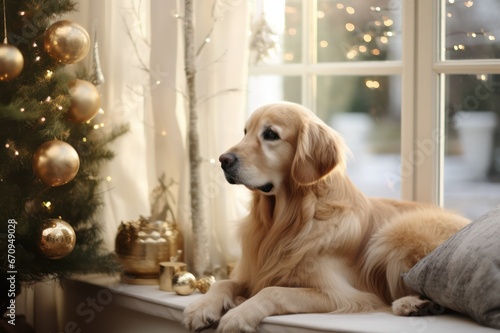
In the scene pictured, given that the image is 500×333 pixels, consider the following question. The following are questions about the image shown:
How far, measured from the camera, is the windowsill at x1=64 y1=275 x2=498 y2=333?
77.4 inches

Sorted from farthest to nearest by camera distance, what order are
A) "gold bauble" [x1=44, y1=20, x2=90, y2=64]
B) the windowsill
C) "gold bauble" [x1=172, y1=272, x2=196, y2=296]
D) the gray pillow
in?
"gold bauble" [x1=172, y1=272, x2=196, y2=296] < "gold bauble" [x1=44, y1=20, x2=90, y2=64] < the windowsill < the gray pillow

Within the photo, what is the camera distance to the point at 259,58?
3.04 m

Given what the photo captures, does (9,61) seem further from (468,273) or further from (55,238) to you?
(468,273)

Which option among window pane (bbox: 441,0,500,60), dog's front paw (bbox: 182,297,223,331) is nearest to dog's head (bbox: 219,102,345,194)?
dog's front paw (bbox: 182,297,223,331)

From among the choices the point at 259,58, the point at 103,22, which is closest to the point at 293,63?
the point at 259,58

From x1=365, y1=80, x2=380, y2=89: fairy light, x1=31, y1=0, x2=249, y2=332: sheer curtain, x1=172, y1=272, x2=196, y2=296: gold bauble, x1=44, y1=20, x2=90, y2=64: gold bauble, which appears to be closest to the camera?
x1=44, y1=20, x2=90, y2=64: gold bauble

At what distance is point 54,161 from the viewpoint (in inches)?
92.0

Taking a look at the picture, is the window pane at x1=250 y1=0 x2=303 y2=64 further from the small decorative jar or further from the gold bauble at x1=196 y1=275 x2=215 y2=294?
the gold bauble at x1=196 y1=275 x2=215 y2=294

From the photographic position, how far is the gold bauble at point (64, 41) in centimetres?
239

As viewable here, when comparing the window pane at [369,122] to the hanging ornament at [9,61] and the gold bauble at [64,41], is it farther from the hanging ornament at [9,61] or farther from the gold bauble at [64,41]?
the hanging ornament at [9,61]

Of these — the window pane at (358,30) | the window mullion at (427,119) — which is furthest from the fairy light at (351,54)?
the window mullion at (427,119)

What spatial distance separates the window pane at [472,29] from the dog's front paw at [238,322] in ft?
4.05

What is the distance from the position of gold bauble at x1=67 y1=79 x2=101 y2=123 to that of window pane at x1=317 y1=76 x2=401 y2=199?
1042mm

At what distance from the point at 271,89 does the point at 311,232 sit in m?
1.09
